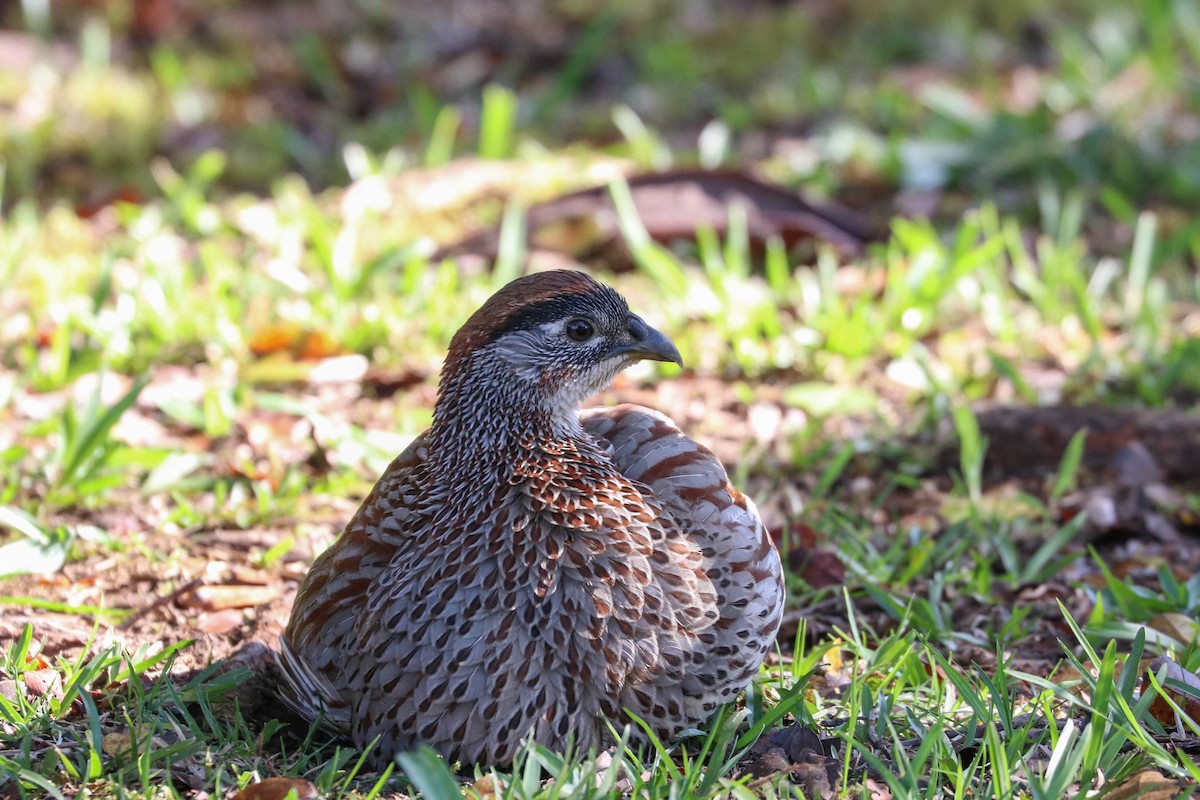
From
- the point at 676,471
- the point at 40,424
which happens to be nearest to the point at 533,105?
the point at 40,424

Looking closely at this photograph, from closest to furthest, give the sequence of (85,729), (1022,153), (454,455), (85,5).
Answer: (85,729), (454,455), (1022,153), (85,5)

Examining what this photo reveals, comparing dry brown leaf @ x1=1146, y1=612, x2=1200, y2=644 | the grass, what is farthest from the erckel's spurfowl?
dry brown leaf @ x1=1146, y1=612, x2=1200, y2=644

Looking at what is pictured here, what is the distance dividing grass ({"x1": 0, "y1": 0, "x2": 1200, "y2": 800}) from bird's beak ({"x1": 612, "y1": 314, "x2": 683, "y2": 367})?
0.78 metres

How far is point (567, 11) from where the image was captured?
8820 millimetres

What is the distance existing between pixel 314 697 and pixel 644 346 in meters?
1.15

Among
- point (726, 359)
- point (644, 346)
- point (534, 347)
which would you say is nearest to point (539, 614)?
point (534, 347)

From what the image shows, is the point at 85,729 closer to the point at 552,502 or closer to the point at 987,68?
the point at 552,502

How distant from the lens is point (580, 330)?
3416 millimetres

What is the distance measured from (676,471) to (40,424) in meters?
2.41

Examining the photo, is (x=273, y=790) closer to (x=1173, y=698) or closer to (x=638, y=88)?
(x=1173, y=698)

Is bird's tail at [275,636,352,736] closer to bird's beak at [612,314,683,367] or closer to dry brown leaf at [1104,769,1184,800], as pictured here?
bird's beak at [612,314,683,367]

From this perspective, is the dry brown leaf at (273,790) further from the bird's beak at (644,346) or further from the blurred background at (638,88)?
the blurred background at (638,88)

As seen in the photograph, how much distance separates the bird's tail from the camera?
317cm

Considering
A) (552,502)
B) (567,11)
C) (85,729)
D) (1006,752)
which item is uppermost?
(567,11)
